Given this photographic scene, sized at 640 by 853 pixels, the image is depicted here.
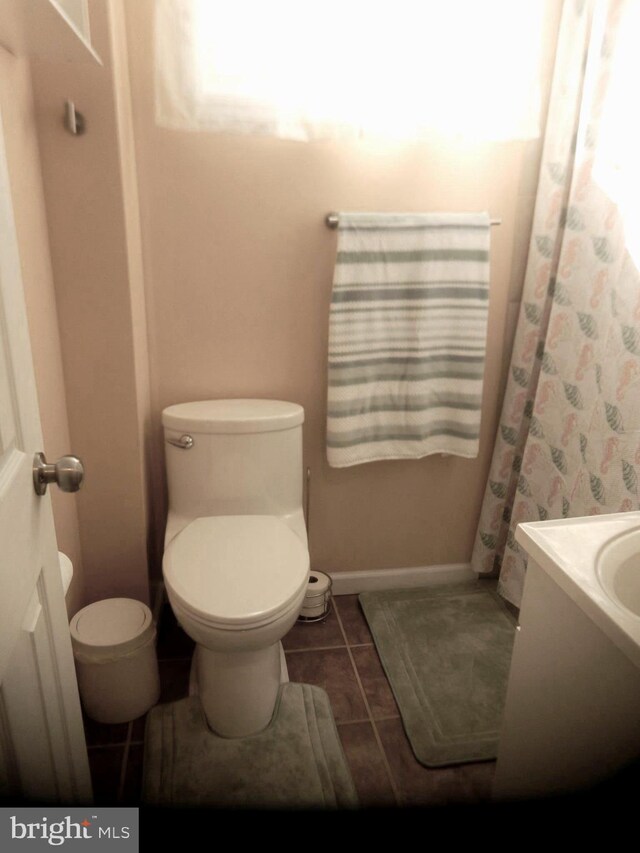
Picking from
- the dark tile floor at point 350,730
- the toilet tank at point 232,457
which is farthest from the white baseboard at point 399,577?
the toilet tank at point 232,457

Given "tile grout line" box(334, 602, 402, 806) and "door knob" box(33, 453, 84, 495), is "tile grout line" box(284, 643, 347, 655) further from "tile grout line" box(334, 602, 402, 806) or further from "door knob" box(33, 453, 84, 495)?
"door knob" box(33, 453, 84, 495)

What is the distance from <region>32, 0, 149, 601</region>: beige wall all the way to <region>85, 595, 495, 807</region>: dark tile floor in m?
0.37

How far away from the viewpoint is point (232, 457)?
5.38ft

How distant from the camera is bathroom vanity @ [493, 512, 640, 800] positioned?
75 centimetres

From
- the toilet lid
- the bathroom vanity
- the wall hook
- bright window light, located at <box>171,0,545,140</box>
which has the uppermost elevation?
bright window light, located at <box>171,0,545,140</box>

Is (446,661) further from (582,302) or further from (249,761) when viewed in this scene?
(582,302)

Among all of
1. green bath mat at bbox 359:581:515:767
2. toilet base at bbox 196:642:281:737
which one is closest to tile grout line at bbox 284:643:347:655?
green bath mat at bbox 359:581:515:767

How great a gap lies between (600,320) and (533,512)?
641mm

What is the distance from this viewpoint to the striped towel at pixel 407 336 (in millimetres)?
1654

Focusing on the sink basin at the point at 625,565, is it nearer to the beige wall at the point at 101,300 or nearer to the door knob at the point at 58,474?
the door knob at the point at 58,474

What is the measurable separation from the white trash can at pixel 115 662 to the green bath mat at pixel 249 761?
3.2 inches

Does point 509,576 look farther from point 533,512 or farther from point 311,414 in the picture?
point 311,414

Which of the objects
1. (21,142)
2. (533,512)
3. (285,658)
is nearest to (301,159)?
(21,142)

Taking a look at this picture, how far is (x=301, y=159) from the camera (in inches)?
63.7
